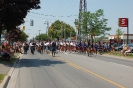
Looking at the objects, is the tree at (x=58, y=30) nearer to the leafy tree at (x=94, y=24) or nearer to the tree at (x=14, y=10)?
the leafy tree at (x=94, y=24)

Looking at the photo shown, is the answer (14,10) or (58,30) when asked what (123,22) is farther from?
(58,30)

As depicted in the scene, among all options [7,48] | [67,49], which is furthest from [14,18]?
[67,49]

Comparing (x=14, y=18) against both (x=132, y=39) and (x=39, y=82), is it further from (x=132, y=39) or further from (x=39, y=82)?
(x=132, y=39)

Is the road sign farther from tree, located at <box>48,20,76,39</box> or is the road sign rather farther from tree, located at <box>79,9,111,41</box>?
tree, located at <box>48,20,76,39</box>

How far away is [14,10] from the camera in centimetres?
1864

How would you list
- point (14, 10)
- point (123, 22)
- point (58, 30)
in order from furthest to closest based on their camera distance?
point (58, 30)
point (123, 22)
point (14, 10)

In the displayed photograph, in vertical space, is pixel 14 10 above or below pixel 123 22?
below

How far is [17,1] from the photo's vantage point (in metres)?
19.7

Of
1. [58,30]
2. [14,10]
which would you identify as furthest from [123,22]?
[58,30]

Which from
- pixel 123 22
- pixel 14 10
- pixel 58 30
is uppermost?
pixel 58 30

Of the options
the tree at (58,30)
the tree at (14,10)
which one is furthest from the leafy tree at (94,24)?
the tree at (58,30)

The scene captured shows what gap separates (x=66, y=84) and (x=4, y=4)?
9.98m

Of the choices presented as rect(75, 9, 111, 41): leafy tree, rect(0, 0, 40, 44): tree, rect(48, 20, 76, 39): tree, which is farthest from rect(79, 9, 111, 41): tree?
rect(48, 20, 76, 39): tree

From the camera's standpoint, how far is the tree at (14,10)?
1869 centimetres
